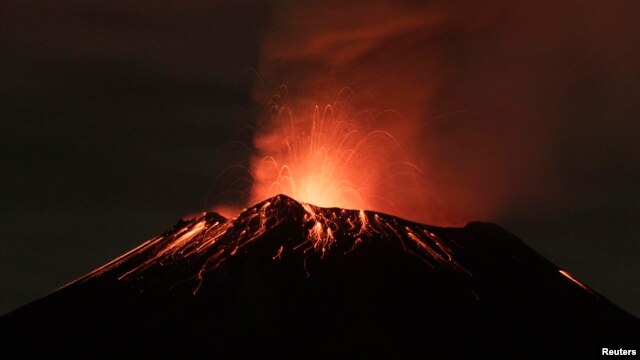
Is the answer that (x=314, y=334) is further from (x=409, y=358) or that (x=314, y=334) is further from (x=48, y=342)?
(x=48, y=342)

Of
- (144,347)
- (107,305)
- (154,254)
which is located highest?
(154,254)

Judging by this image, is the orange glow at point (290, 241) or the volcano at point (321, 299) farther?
the orange glow at point (290, 241)

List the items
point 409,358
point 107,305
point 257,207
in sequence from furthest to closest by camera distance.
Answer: point 257,207
point 107,305
point 409,358

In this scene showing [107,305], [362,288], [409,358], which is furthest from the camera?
[107,305]

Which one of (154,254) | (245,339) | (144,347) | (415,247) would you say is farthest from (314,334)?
(154,254)

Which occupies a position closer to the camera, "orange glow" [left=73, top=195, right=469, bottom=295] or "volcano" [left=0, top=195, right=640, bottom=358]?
"volcano" [left=0, top=195, right=640, bottom=358]

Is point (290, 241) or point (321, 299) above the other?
point (290, 241)

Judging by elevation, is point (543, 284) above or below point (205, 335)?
above

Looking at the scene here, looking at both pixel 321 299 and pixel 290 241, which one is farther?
pixel 290 241
